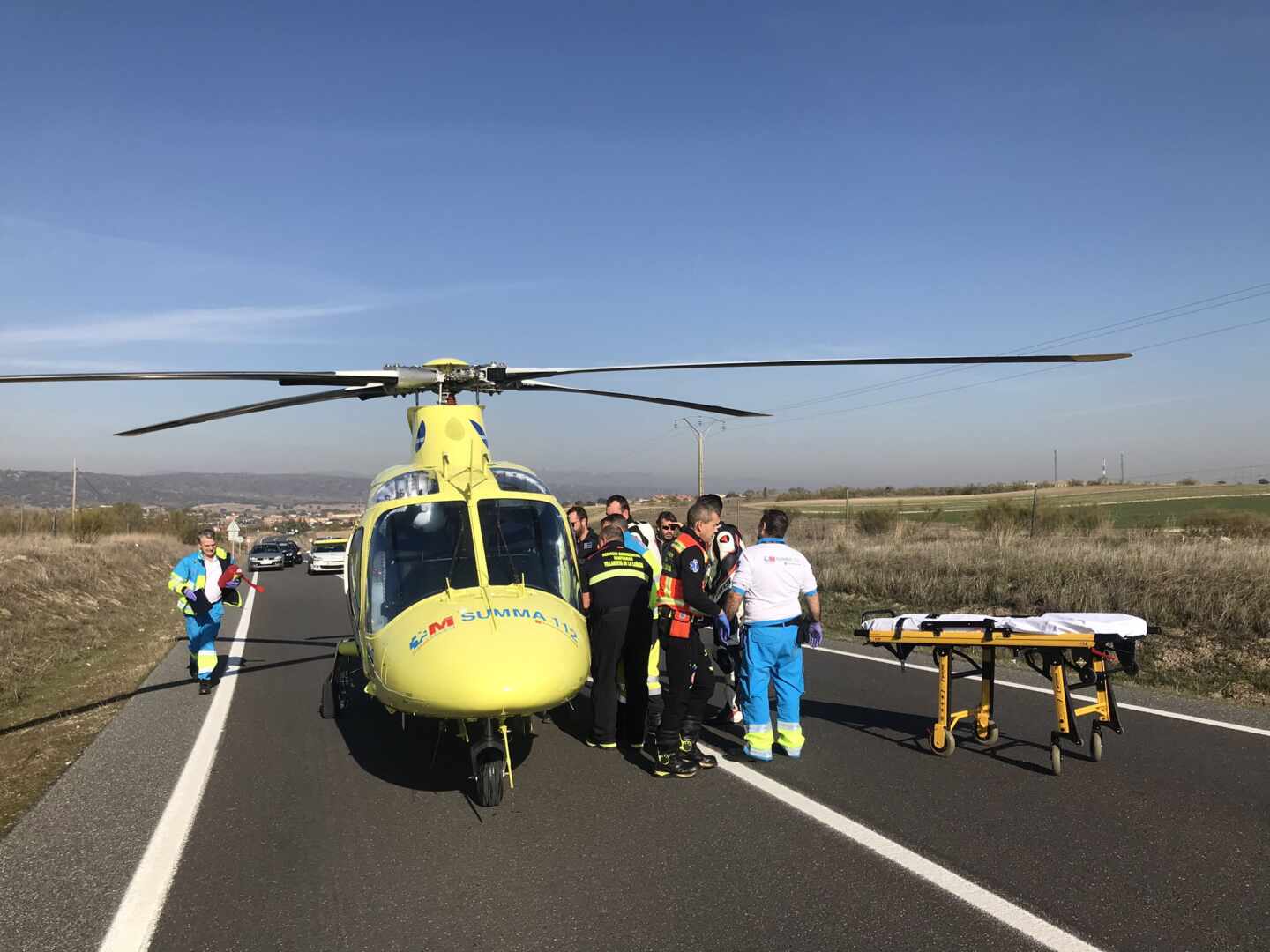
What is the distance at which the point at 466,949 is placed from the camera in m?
3.88

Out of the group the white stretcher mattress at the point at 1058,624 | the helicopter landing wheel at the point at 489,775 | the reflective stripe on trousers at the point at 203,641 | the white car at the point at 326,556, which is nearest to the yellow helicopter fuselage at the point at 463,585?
the helicopter landing wheel at the point at 489,775

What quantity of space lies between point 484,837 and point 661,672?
478 centimetres

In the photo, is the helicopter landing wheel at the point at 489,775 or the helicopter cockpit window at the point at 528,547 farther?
the helicopter cockpit window at the point at 528,547

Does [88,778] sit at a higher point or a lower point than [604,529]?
lower

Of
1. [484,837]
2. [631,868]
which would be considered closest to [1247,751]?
[631,868]

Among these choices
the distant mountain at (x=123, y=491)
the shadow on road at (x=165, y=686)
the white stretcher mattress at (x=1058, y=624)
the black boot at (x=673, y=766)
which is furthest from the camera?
the distant mountain at (x=123, y=491)

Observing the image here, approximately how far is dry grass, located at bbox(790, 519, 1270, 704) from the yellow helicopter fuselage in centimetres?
705

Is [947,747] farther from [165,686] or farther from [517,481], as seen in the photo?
[165,686]

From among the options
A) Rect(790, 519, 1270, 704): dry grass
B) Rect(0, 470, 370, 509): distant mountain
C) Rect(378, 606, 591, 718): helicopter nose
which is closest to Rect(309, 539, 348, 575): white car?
Rect(790, 519, 1270, 704): dry grass

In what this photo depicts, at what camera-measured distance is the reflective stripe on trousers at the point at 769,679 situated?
6703 mm

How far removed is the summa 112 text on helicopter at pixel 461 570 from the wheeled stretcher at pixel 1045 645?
6.08ft

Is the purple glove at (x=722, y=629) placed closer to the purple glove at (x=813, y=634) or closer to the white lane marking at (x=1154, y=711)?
the purple glove at (x=813, y=634)

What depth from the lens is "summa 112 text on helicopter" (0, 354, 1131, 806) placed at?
5371mm

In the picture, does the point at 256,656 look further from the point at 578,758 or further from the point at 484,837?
the point at 484,837
